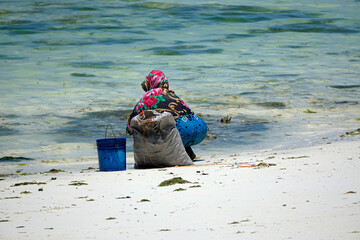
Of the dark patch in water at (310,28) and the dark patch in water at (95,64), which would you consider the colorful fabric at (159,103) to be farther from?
the dark patch in water at (310,28)

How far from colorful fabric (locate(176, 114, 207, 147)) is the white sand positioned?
4.51 ft

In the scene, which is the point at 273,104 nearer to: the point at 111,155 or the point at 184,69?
the point at 184,69

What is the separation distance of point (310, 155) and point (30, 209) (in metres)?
3.49

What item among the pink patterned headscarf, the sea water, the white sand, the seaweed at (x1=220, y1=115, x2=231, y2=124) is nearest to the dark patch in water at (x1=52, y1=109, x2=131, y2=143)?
the sea water

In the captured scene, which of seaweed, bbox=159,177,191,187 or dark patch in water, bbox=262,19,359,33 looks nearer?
seaweed, bbox=159,177,191,187

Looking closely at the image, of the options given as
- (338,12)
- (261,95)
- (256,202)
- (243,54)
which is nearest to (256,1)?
(338,12)

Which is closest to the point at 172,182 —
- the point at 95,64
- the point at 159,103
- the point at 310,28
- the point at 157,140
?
the point at 157,140

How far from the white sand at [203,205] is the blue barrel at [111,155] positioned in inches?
29.0

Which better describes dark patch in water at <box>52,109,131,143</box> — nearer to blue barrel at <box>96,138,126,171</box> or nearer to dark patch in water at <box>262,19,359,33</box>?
blue barrel at <box>96,138,126,171</box>

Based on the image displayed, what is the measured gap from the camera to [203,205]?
526 cm

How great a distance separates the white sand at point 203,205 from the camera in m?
4.46

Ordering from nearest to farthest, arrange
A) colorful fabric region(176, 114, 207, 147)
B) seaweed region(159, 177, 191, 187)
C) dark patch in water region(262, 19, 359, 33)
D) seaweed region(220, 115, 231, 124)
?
seaweed region(159, 177, 191, 187) < colorful fabric region(176, 114, 207, 147) < seaweed region(220, 115, 231, 124) < dark patch in water region(262, 19, 359, 33)

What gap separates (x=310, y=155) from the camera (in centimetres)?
771

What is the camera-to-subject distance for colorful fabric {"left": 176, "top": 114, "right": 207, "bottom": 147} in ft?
28.2
